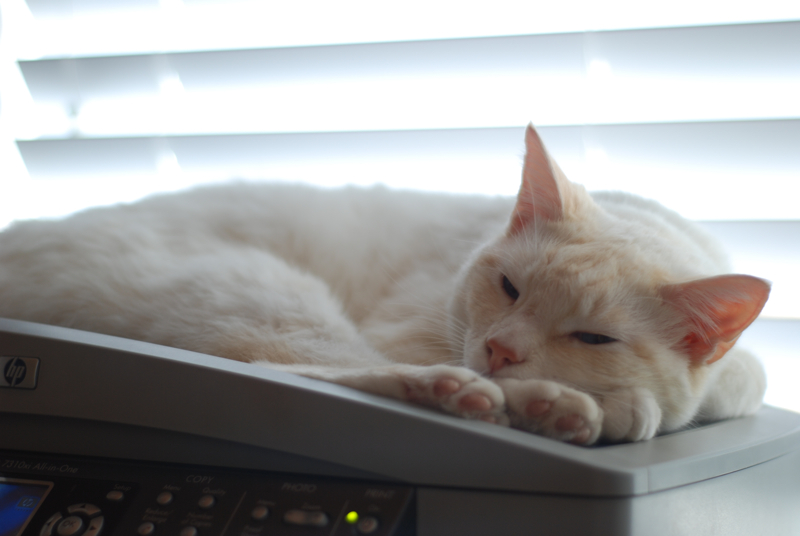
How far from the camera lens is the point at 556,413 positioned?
0.64 metres

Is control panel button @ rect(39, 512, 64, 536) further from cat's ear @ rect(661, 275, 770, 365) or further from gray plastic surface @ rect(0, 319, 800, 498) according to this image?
cat's ear @ rect(661, 275, 770, 365)

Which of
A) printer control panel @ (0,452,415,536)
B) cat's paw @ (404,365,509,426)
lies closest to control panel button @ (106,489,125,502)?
printer control panel @ (0,452,415,536)

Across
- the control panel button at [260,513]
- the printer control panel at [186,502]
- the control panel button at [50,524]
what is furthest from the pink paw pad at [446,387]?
the control panel button at [50,524]

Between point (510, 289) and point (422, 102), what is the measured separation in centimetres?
77

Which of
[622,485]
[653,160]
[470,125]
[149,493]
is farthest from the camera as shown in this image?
[470,125]

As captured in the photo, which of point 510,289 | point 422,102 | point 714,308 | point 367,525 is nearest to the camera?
point 367,525

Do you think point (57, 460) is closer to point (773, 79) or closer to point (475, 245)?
point (475, 245)

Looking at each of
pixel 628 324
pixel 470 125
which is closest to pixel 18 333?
pixel 628 324

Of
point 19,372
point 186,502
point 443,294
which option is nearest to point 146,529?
point 186,502

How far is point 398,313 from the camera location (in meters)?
1.20

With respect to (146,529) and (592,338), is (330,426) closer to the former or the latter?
(146,529)

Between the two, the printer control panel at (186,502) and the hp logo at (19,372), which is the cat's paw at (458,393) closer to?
the printer control panel at (186,502)

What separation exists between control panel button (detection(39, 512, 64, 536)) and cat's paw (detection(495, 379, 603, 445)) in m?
0.53

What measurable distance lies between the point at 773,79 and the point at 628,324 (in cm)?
91
